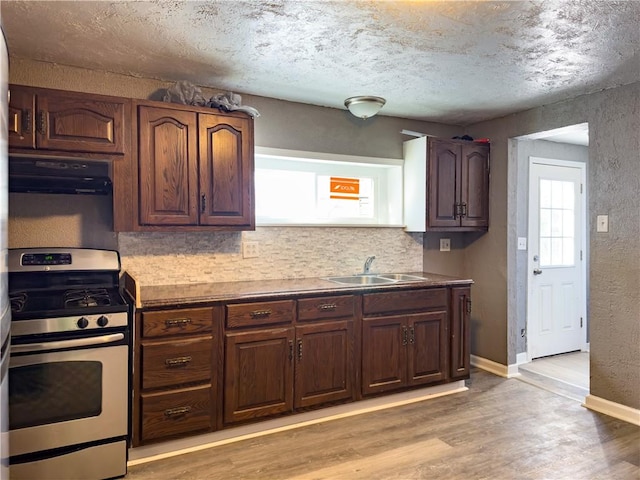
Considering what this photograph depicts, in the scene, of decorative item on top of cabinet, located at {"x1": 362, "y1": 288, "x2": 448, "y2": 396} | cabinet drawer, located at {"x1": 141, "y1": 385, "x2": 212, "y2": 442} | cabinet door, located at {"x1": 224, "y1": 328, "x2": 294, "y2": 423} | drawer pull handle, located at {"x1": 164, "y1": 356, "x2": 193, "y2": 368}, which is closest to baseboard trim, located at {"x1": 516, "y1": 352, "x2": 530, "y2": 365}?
decorative item on top of cabinet, located at {"x1": 362, "y1": 288, "x2": 448, "y2": 396}

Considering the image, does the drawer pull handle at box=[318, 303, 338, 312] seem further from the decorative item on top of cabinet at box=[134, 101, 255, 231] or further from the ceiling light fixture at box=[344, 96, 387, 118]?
the ceiling light fixture at box=[344, 96, 387, 118]

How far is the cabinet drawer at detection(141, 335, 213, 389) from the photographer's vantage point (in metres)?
2.42

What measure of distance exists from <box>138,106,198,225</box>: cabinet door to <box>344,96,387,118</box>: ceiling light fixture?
1179mm

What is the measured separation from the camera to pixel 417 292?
3234mm

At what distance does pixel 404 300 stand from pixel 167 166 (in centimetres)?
179

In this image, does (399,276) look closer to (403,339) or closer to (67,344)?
(403,339)

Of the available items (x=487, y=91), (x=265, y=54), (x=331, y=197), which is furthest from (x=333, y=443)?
(x=487, y=91)

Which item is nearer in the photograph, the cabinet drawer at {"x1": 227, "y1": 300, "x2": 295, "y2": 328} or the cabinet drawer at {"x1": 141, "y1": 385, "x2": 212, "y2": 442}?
the cabinet drawer at {"x1": 141, "y1": 385, "x2": 212, "y2": 442}

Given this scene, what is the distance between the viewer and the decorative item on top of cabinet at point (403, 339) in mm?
3070

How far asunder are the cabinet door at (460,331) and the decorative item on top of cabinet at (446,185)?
62 centimetres

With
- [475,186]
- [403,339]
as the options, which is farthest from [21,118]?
[475,186]

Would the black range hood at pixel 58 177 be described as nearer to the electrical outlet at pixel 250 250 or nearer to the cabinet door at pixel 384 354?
the electrical outlet at pixel 250 250

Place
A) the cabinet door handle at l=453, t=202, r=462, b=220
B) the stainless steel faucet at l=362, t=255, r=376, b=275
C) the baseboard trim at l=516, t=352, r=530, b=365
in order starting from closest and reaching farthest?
the stainless steel faucet at l=362, t=255, r=376, b=275
the cabinet door handle at l=453, t=202, r=462, b=220
the baseboard trim at l=516, t=352, r=530, b=365

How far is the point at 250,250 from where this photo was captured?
3.29 metres
